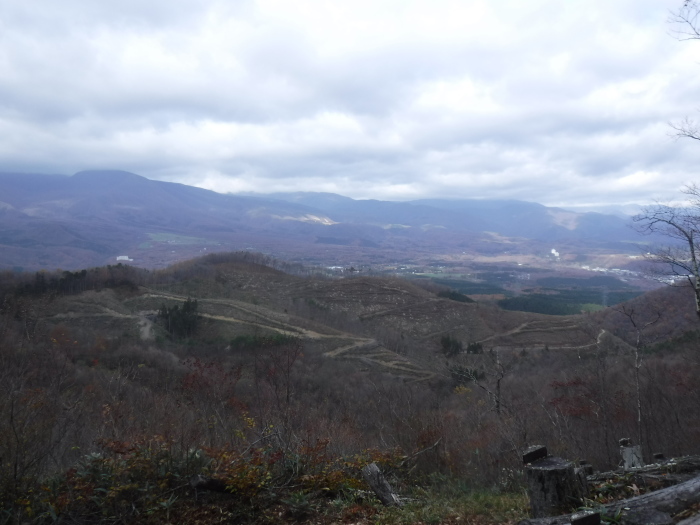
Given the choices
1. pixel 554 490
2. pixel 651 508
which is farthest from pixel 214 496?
pixel 651 508

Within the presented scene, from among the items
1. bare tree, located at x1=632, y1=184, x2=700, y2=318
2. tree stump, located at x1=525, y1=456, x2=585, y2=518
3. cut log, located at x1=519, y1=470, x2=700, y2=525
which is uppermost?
bare tree, located at x1=632, y1=184, x2=700, y2=318

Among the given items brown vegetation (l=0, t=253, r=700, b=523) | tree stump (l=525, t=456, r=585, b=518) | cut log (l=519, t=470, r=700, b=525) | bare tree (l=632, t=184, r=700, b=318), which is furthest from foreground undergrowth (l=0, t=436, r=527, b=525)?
bare tree (l=632, t=184, r=700, b=318)

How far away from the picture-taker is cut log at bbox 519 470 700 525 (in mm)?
3982

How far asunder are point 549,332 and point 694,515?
69882 mm

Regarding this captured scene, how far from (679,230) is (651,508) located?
23.9 ft

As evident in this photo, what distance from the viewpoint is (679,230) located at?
932cm

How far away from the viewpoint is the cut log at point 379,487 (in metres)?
6.54

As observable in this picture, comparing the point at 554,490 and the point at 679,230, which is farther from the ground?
the point at 679,230

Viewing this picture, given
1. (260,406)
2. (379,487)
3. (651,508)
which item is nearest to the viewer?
(651,508)

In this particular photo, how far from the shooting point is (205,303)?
198ft

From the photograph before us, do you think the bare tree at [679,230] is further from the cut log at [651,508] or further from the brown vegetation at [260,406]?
the cut log at [651,508]

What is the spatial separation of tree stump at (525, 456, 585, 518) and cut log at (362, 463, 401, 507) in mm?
2194

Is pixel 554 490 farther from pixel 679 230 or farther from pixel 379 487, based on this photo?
pixel 679 230

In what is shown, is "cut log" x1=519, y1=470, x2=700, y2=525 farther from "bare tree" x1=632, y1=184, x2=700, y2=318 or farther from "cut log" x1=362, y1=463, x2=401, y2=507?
"bare tree" x1=632, y1=184, x2=700, y2=318
